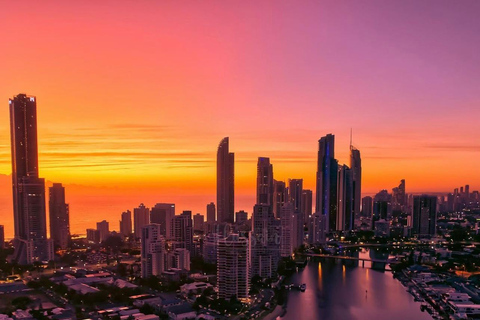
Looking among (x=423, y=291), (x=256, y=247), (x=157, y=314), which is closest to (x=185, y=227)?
(x=256, y=247)

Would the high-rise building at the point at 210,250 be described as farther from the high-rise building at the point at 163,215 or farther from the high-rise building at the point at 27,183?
the high-rise building at the point at 27,183

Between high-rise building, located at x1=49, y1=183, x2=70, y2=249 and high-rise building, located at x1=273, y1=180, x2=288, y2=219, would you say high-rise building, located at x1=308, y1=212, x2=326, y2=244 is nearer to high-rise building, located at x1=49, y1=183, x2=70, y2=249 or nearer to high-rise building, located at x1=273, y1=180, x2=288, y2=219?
high-rise building, located at x1=273, y1=180, x2=288, y2=219

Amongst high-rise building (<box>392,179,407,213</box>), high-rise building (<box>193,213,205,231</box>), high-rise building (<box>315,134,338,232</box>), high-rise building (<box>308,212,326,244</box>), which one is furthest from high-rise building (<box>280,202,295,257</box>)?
high-rise building (<box>392,179,407,213</box>)

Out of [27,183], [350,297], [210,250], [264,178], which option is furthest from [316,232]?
[27,183]

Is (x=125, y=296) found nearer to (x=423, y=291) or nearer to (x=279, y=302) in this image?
(x=279, y=302)

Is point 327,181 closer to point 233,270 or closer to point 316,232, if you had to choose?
point 316,232

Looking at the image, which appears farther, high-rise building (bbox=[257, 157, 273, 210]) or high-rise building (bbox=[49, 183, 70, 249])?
high-rise building (bbox=[257, 157, 273, 210])
